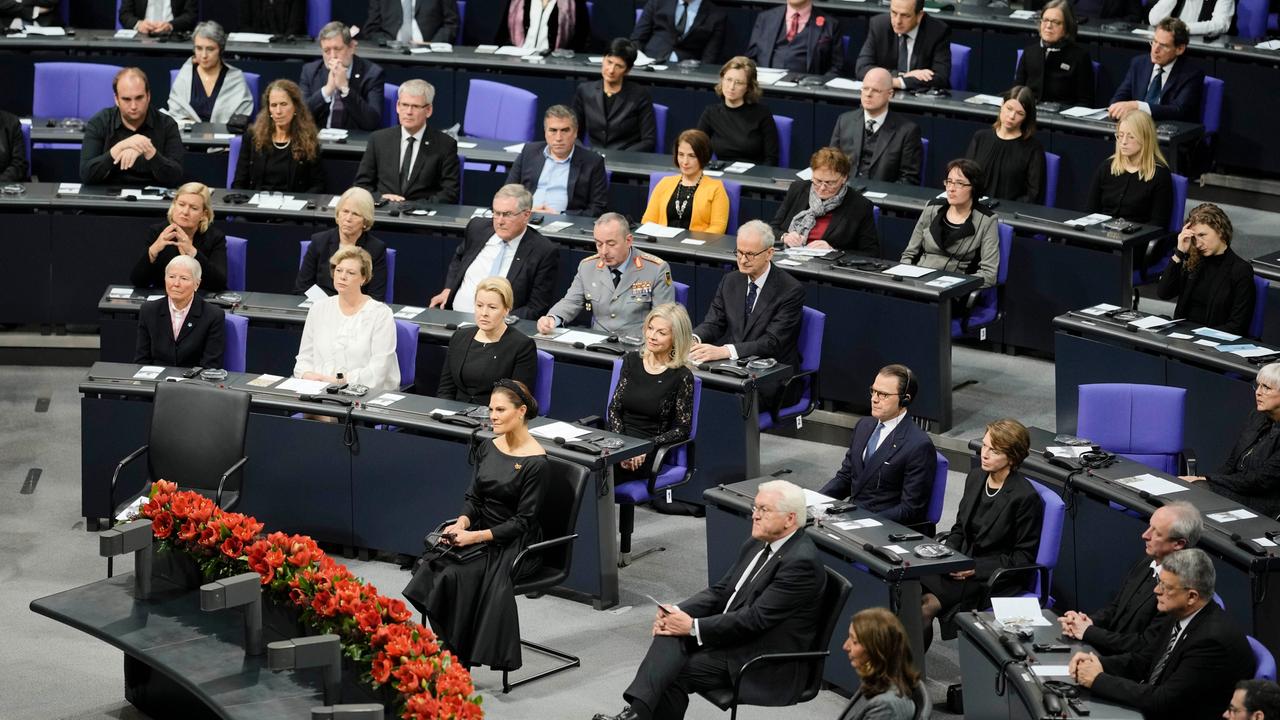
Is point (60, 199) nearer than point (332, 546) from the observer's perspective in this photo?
No

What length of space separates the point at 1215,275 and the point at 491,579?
4.19m

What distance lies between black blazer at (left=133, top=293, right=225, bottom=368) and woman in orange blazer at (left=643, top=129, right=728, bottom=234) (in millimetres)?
2773

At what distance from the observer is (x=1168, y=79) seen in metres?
11.3

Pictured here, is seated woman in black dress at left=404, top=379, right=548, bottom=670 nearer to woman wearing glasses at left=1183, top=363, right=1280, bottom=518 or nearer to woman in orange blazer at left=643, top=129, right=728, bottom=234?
woman wearing glasses at left=1183, top=363, right=1280, bottom=518

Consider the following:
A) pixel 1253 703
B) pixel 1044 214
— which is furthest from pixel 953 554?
pixel 1044 214

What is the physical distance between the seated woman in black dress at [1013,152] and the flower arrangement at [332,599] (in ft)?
18.4

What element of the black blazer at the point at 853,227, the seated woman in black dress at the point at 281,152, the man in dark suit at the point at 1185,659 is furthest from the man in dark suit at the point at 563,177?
the man in dark suit at the point at 1185,659

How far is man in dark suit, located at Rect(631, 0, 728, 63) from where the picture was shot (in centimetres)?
1276

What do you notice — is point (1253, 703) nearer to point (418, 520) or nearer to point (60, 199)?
point (418, 520)

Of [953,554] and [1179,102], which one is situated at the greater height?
[1179,102]

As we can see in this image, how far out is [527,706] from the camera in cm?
691

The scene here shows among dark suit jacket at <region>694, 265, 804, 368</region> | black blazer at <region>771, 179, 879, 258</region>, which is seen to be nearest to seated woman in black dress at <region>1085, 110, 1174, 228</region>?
black blazer at <region>771, 179, 879, 258</region>

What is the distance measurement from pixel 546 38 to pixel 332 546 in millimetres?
5444

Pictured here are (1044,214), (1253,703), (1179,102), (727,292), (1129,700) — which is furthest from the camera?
(1179,102)
